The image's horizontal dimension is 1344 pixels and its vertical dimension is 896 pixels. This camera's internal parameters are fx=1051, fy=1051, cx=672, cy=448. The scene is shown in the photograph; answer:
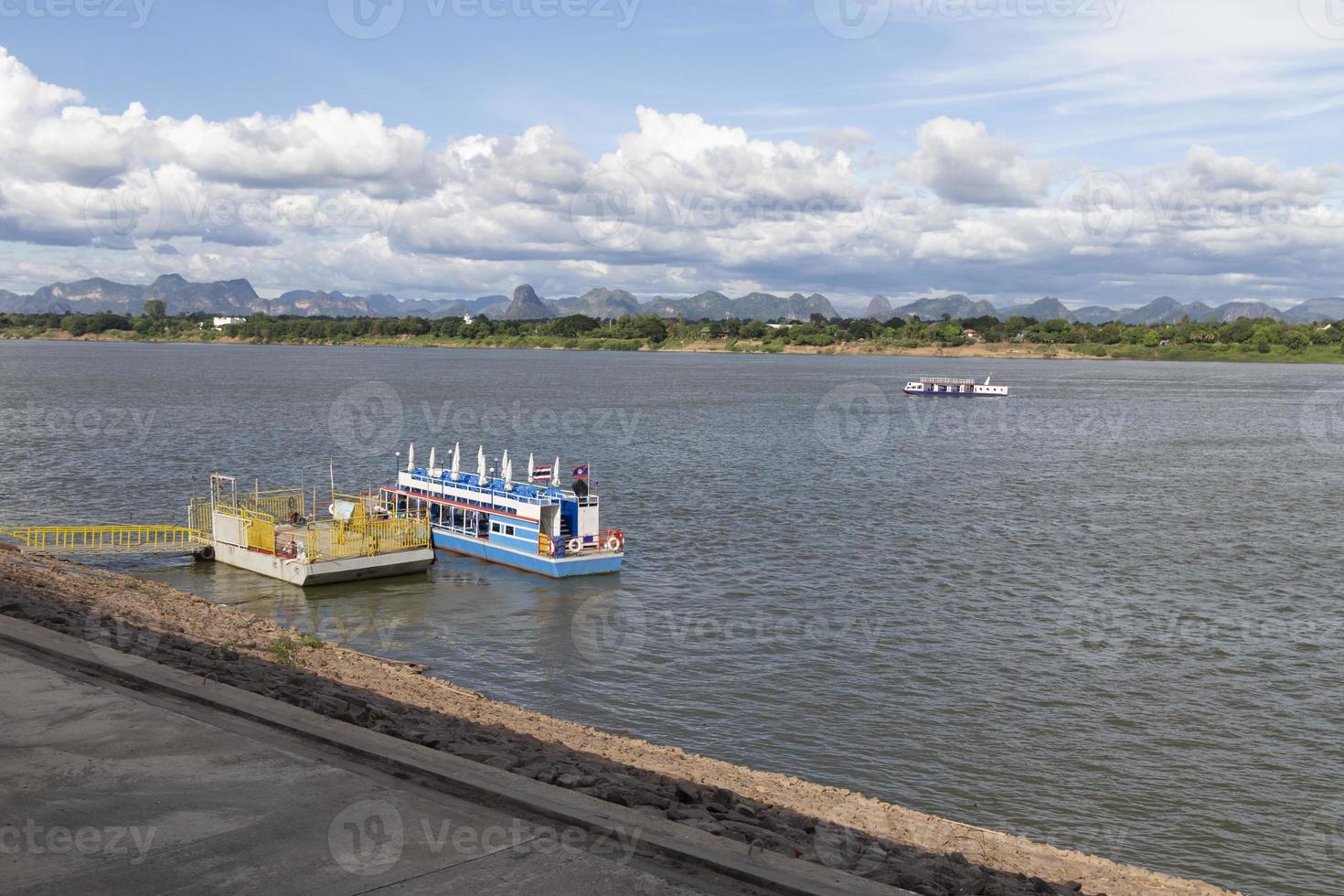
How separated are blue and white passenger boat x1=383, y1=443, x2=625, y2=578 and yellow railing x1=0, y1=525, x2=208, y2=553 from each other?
30.3 feet

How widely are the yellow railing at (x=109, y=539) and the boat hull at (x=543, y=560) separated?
1067cm

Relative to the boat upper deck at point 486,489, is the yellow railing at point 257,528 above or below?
below

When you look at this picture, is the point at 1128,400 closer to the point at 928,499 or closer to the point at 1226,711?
the point at 928,499

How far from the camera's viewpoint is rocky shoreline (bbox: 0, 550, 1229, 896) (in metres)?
13.1

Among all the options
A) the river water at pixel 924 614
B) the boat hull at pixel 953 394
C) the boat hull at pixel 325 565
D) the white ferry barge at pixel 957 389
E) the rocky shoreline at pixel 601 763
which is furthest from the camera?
the white ferry barge at pixel 957 389

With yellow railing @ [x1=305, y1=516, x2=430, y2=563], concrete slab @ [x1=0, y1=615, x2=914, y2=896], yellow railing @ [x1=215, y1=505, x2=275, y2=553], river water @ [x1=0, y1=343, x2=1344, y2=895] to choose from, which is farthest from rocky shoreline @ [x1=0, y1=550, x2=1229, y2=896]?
yellow railing @ [x1=215, y1=505, x2=275, y2=553]

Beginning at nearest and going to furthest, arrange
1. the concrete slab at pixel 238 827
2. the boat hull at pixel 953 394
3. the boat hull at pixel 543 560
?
the concrete slab at pixel 238 827 < the boat hull at pixel 543 560 < the boat hull at pixel 953 394

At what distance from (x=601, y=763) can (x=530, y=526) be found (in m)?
22.8

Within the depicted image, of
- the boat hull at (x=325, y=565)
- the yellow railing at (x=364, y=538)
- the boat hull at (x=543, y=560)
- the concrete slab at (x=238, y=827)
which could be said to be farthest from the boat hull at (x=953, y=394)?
the concrete slab at (x=238, y=827)

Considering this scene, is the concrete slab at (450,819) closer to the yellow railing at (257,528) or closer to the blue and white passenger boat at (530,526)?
the yellow railing at (257,528)

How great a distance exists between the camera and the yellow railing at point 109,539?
4131cm

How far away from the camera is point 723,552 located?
45062 millimetres

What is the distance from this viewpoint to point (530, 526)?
40.9 m

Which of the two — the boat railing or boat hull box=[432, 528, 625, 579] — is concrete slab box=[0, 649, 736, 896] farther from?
the boat railing
